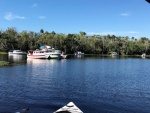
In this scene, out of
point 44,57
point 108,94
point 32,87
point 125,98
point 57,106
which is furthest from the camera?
point 44,57

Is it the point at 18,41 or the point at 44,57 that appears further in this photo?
the point at 18,41

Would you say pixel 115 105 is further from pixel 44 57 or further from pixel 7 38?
pixel 7 38

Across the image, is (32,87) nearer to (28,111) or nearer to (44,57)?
(28,111)

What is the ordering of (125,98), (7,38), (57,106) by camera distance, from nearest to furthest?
1. (57,106)
2. (125,98)
3. (7,38)

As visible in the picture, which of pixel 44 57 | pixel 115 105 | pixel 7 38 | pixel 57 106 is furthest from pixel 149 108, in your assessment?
pixel 7 38

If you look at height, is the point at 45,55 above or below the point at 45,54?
below

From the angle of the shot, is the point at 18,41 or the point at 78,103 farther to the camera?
the point at 18,41

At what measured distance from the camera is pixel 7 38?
593 feet

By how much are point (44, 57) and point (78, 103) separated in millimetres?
95549

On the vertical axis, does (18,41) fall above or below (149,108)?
above

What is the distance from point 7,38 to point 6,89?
149650mm

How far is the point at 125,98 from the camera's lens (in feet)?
108

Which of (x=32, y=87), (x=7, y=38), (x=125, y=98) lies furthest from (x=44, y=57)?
(x=125, y=98)

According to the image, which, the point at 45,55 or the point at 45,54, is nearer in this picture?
the point at 45,55
